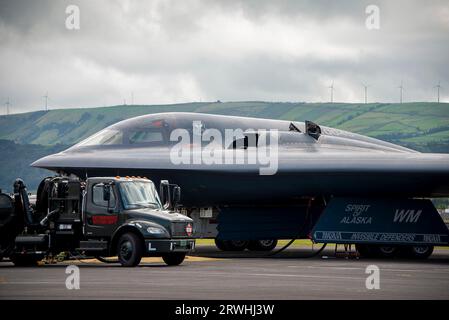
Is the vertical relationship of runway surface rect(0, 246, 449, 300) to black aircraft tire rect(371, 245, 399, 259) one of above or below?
above

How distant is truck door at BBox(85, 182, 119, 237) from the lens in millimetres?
22062

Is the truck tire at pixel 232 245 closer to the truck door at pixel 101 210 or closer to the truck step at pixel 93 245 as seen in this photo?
the truck door at pixel 101 210

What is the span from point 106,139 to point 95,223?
22.6 feet

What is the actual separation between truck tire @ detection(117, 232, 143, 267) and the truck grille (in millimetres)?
804

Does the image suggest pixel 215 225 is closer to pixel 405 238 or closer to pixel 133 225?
pixel 405 238

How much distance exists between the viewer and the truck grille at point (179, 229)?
21.7 metres

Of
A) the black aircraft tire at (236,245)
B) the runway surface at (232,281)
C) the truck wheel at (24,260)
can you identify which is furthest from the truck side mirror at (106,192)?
the black aircraft tire at (236,245)

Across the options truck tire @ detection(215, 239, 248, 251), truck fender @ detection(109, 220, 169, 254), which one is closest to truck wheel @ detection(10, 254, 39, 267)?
truck fender @ detection(109, 220, 169, 254)

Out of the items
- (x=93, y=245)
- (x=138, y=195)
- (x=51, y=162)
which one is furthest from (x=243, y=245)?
(x=93, y=245)

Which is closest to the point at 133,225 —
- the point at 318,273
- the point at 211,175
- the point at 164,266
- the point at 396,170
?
the point at 164,266

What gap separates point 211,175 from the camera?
92.1 feet

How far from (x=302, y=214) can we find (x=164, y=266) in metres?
8.00

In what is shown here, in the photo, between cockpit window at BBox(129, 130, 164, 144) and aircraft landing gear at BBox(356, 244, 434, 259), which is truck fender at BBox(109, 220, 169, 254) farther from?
aircraft landing gear at BBox(356, 244, 434, 259)

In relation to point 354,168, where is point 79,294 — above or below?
below
